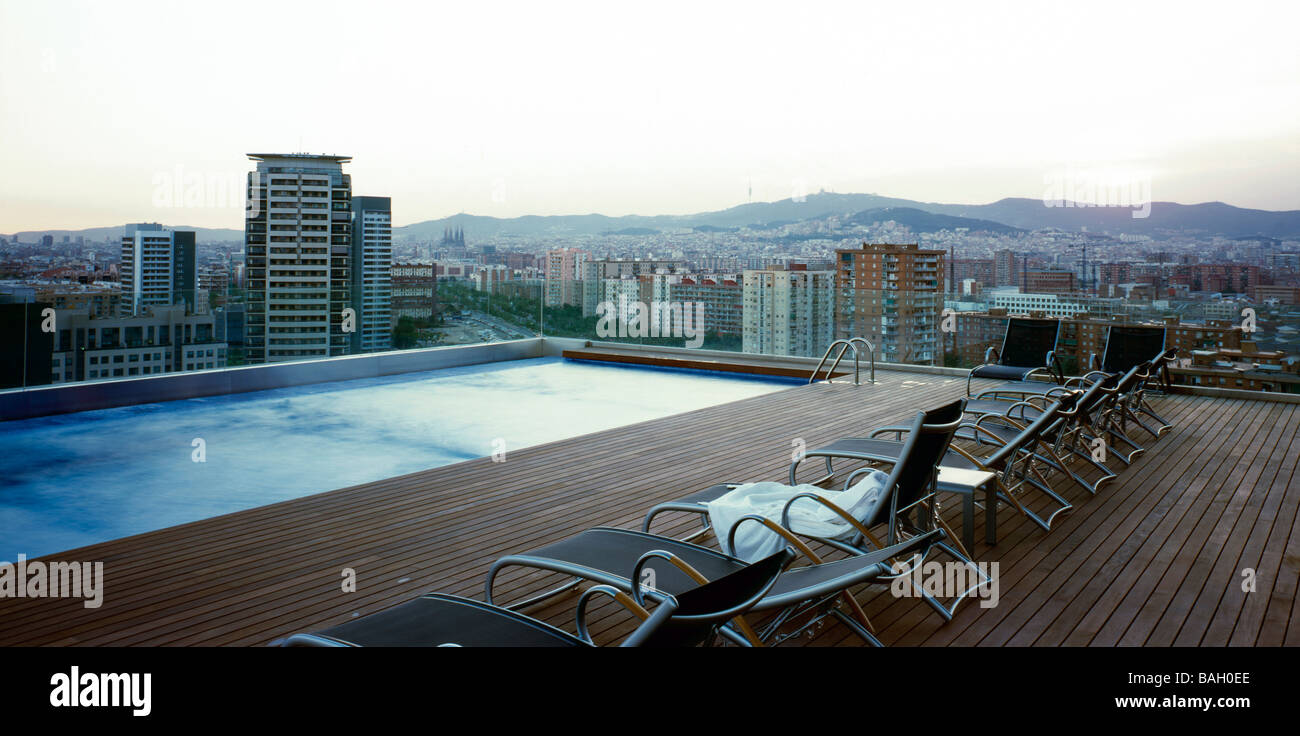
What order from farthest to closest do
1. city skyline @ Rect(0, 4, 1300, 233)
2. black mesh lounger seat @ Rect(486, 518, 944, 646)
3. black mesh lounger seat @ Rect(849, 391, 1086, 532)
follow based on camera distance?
city skyline @ Rect(0, 4, 1300, 233) < black mesh lounger seat @ Rect(849, 391, 1086, 532) < black mesh lounger seat @ Rect(486, 518, 944, 646)

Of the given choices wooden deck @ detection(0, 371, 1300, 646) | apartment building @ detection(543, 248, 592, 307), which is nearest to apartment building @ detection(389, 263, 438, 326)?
apartment building @ detection(543, 248, 592, 307)

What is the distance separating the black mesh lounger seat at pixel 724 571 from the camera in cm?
269

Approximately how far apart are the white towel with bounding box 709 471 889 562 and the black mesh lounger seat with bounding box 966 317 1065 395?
539cm

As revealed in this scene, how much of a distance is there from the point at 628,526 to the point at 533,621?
6.69 ft

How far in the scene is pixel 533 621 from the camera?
2.60 metres

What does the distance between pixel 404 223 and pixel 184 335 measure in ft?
14.5

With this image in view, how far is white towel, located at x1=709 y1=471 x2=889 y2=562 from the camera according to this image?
3515 millimetres

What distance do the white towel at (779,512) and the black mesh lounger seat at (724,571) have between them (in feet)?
0.95

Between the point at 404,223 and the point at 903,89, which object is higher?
the point at 903,89

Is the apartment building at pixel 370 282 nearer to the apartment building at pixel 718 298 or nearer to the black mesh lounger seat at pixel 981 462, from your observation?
the apartment building at pixel 718 298

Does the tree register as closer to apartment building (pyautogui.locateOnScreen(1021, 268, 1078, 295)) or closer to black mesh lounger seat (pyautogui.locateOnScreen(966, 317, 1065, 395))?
black mesh lounger seat (pyautogui.locateOnScreen(966, 317, 1065, 395))
